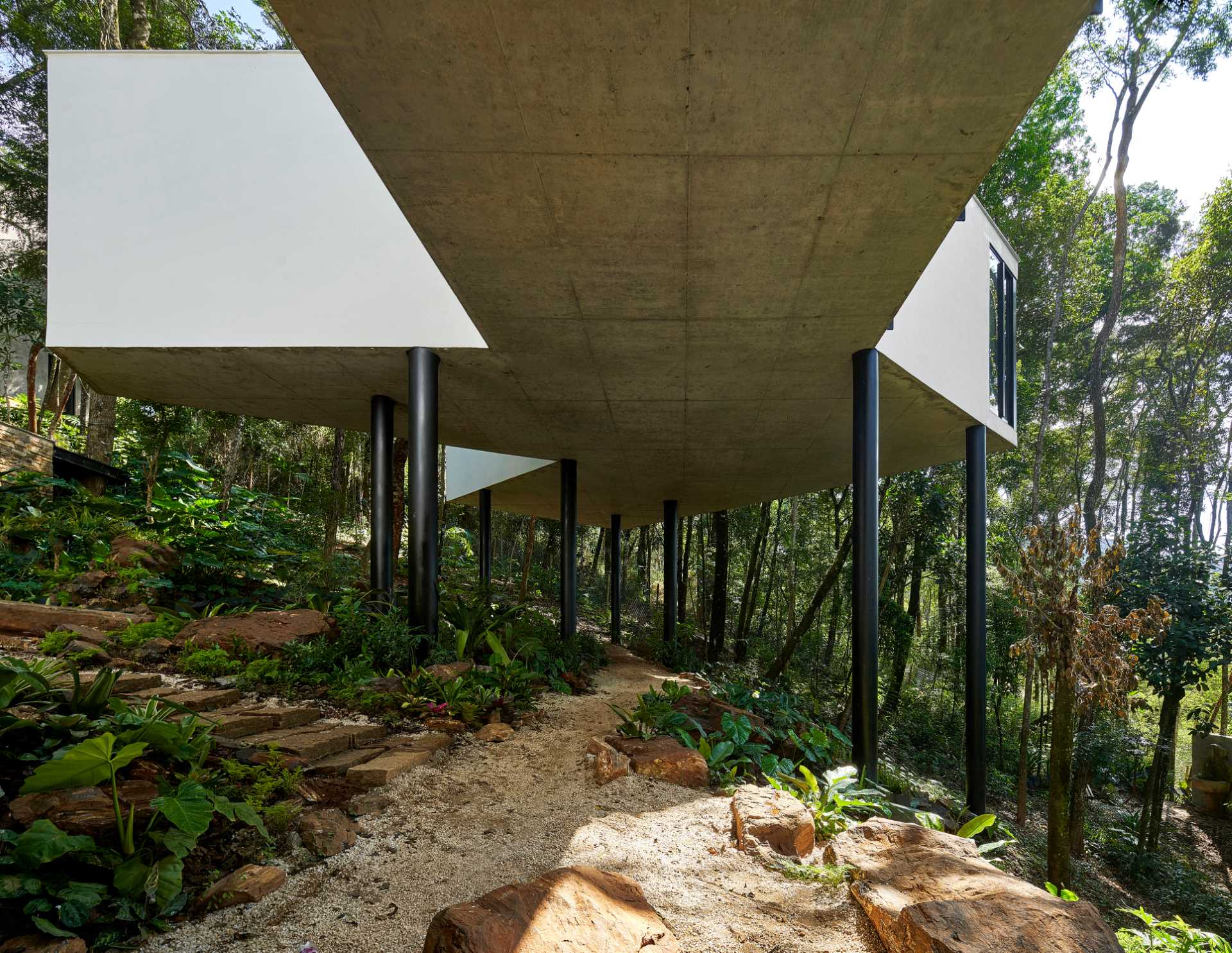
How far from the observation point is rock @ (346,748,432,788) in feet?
11.1

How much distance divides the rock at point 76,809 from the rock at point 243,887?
0.41 m

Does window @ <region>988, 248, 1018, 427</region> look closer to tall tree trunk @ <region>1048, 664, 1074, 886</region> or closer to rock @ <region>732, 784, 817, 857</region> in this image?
tall tree trunk @ <region>1048, 664, 1074, 886</region>

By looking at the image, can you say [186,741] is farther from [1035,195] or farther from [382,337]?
[1035,195]

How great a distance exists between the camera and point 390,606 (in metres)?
6.26

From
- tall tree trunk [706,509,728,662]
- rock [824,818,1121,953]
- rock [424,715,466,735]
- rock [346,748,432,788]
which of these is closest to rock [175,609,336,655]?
rock [424,715,466,735]

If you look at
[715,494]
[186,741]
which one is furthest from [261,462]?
[186,741]

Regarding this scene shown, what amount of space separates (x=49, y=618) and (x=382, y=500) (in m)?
3.02

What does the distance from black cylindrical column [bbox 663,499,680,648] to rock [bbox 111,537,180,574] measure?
30.0 ft

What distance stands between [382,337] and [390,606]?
106 inches

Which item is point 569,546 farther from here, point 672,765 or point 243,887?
point 243,887

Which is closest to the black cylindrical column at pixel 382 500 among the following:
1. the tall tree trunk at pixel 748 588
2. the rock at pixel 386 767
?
the rock at pixel 386 767

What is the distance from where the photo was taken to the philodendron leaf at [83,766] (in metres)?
2.10

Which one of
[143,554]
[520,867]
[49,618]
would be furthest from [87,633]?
[520,867]

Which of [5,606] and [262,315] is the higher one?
[262,315]
